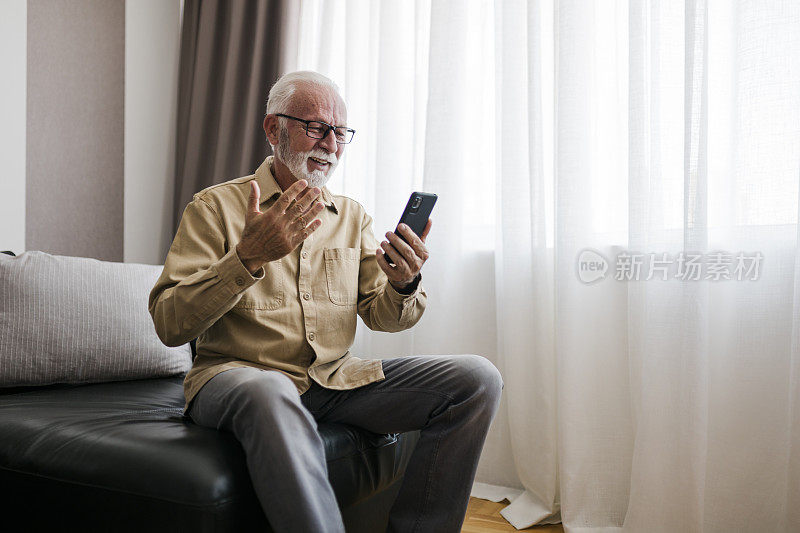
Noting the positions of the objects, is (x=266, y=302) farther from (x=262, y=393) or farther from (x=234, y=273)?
(x=262, y=393)

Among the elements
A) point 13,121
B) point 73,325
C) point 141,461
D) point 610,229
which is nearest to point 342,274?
point 141,461

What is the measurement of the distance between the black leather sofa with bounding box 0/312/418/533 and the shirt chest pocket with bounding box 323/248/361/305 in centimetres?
30

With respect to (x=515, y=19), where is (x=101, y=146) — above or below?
below

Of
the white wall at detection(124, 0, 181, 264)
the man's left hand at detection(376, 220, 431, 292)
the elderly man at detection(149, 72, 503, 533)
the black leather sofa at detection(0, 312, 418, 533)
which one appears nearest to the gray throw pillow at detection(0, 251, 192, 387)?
the black leather sofa at detection(0, 312, 418, 533)

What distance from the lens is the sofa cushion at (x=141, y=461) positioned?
1038 millimetres

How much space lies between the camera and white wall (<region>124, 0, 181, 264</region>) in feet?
8.93

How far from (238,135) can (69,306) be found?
1.24m

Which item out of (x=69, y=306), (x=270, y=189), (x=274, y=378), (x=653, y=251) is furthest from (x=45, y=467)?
(x=653, y=251)

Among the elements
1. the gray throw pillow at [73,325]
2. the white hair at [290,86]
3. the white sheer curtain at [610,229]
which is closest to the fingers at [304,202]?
the white hair at [290,86]

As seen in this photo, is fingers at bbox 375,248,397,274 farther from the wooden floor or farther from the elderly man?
the wooden floor

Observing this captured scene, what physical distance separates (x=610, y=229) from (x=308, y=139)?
3.46 feet

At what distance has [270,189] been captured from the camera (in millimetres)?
1541

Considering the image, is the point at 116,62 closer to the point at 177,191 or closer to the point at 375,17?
the point at 177,191

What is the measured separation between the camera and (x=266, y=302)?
4.59ft
